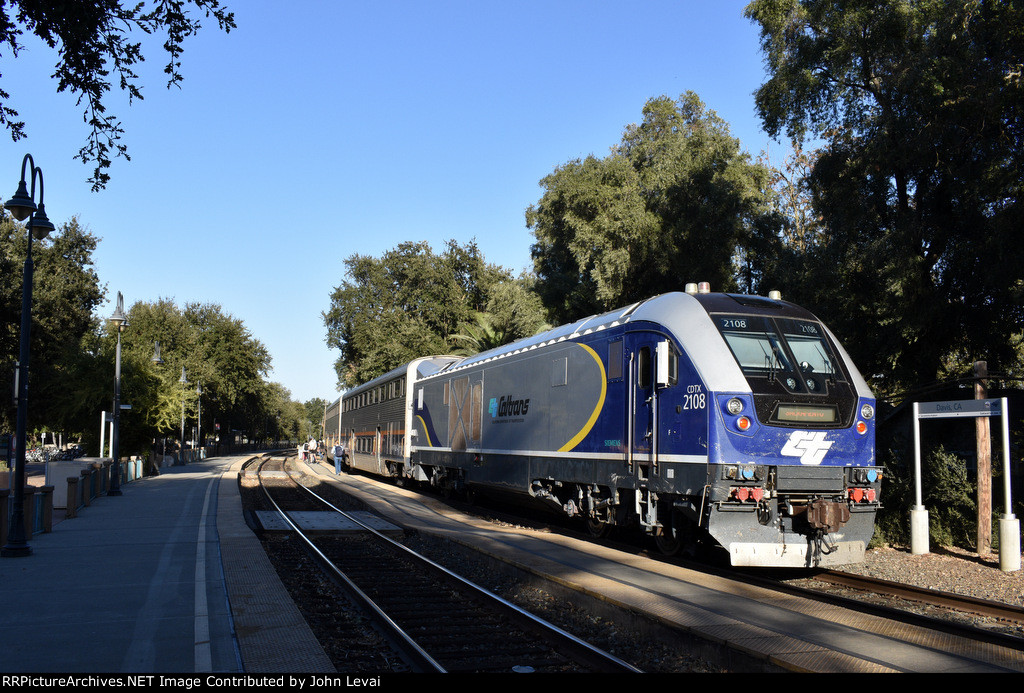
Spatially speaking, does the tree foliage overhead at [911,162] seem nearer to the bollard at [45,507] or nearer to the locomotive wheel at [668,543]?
the locomotive wheel at [668,543]

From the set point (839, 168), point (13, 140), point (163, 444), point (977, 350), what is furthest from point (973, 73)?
point (163, 444)

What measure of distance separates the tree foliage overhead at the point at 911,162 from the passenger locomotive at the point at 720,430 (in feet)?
15.6

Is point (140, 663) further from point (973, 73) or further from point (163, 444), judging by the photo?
point (163, 444)

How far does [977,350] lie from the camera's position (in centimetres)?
1586

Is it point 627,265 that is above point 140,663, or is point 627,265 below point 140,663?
above

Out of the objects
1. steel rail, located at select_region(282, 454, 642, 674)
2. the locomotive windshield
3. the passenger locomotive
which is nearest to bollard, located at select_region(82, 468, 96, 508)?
steel rail, located at select_region(282, 454, 642, 674)

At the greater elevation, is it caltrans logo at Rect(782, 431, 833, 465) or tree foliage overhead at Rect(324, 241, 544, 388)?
tree foliage overhead at Rect(324, 241, 544, 388)

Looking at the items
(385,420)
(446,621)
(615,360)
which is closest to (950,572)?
(615,360)

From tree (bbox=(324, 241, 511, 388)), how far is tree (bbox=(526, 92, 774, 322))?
20.9 meters

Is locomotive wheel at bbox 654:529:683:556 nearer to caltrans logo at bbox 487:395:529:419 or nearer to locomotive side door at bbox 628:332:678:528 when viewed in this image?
locomotive side door at bbox 628:332:678:528

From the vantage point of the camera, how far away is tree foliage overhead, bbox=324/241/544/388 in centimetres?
4750

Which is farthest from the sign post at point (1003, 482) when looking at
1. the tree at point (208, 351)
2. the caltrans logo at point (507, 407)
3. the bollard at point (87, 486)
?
the tree at point (208, 351)

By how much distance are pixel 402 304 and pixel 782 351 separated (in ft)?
155

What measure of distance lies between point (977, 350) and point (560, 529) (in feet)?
29.5
